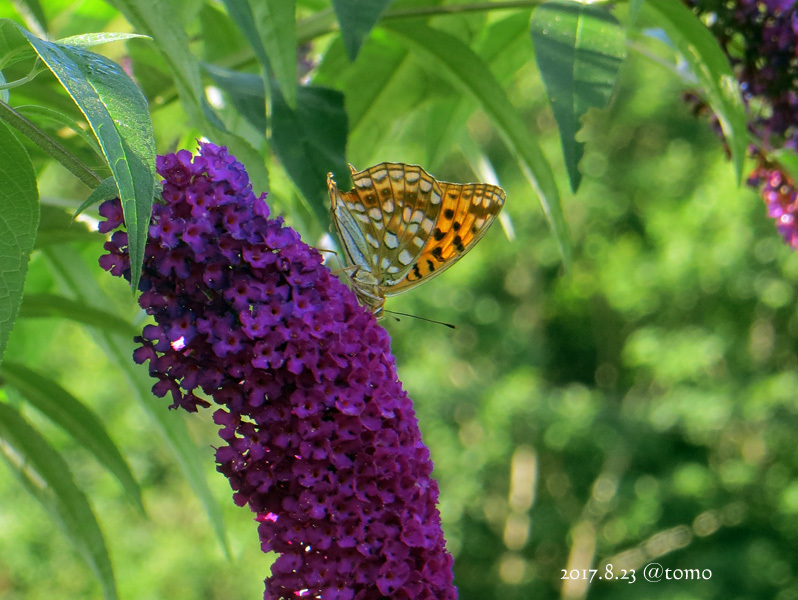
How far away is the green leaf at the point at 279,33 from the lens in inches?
38.3

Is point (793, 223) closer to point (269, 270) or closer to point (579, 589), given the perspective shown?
point (269, 270)

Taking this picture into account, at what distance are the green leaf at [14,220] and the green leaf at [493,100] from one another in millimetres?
696

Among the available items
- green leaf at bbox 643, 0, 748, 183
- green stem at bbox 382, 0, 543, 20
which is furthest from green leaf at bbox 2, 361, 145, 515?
green leaf at bbox 643, 0, 748, 183

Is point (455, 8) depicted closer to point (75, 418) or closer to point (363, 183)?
point (363, 183)

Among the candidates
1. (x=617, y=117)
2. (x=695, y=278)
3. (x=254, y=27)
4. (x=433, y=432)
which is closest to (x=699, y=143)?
(x=617, y=117)

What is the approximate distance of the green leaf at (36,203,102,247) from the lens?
1.20 m

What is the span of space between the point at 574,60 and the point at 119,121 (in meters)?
0.61

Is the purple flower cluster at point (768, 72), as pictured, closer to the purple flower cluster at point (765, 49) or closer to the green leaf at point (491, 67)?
the purple flower cluster at point (765, 49)

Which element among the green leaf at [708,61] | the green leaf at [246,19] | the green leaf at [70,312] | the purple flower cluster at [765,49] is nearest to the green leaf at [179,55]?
the green leaf at [246,19]

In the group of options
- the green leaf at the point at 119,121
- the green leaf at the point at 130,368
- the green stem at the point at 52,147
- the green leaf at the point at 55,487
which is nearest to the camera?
the green leaf at the point at 119,121

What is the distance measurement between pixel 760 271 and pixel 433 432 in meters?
3.58

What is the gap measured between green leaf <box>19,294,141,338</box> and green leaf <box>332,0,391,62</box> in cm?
56

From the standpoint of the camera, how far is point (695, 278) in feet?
28.9

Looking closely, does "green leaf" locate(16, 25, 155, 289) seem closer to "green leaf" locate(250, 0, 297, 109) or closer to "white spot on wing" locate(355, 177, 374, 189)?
"green leaf" locate(250, 0, 297, 109)
